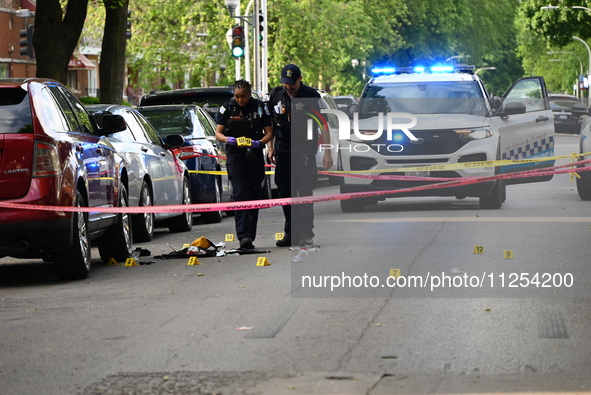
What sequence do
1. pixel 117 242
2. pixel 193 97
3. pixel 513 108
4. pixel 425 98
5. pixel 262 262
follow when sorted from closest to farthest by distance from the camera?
pixel 262 262, pixel 117 242, pixel 513 108, pixel 425 98, pixel 193 97

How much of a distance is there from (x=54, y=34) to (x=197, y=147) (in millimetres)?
6807

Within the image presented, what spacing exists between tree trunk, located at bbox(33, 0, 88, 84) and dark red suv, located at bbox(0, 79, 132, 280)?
38.4ft

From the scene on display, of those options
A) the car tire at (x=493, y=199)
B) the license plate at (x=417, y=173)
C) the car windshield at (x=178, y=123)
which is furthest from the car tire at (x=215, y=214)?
the car tire at (x=493, y=199)

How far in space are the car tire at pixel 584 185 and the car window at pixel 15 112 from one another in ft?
35.4

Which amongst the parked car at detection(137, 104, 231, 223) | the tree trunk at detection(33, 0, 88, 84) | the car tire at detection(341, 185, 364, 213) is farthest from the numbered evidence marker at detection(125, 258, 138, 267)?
the tree trunk at detection(33, 0, 88, 84)

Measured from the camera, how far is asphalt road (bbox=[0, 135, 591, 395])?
21.2 ft

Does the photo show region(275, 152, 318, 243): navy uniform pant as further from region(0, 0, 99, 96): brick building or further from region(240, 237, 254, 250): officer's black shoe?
region(0, 0, 99, 96): brick building

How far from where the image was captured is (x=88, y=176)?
11.2 meters

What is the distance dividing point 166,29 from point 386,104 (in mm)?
35437

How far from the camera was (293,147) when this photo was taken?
12.9 metres

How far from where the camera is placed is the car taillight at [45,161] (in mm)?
10164

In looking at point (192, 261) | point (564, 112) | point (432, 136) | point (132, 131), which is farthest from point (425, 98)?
point (564, 112)

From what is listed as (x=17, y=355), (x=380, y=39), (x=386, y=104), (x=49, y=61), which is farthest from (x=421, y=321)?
(x=380, y=39)

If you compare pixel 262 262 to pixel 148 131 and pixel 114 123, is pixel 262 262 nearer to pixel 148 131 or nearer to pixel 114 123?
pixel 114 123
